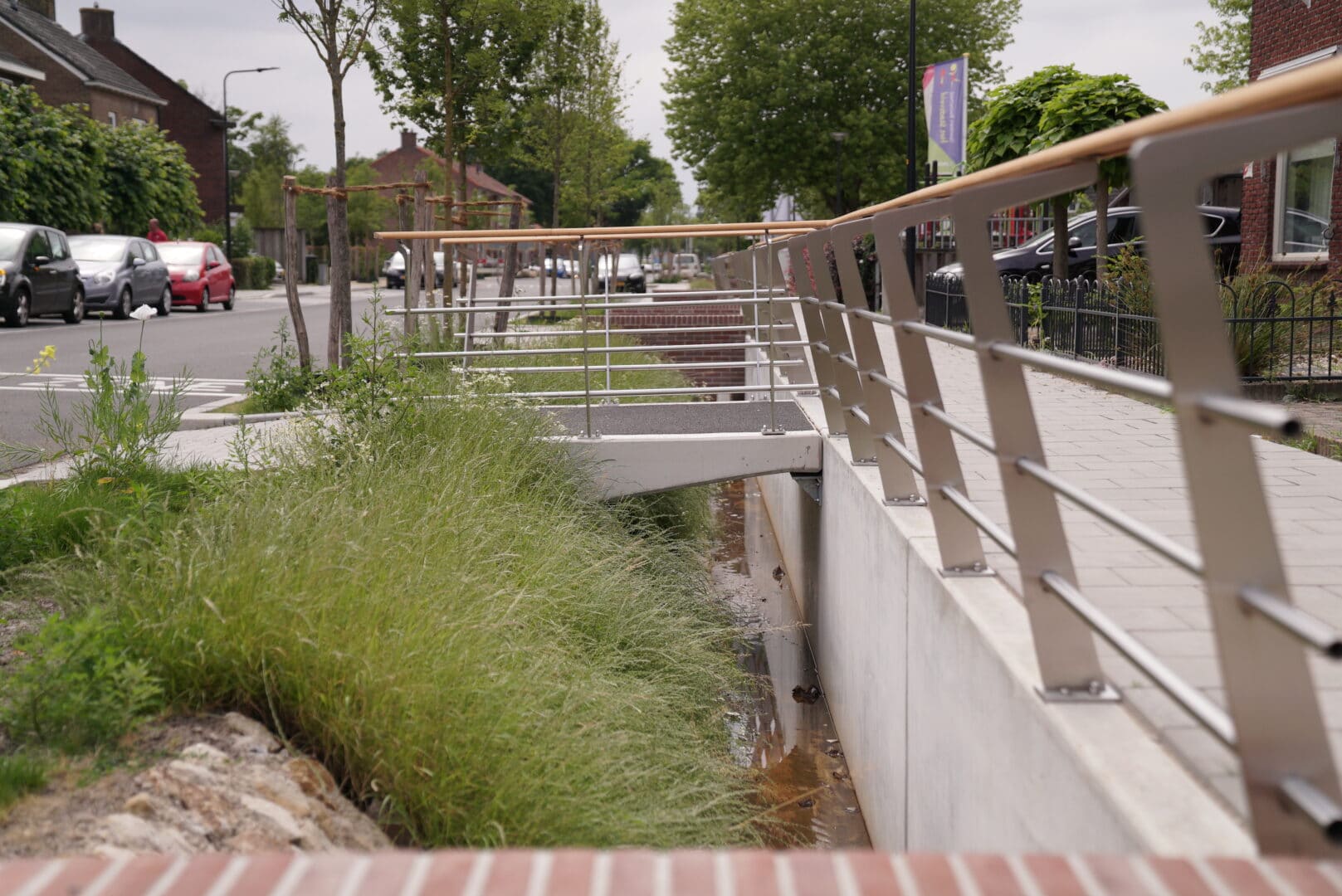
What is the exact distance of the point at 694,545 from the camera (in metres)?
9.14

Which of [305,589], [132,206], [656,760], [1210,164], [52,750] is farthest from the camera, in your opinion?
[132,206]

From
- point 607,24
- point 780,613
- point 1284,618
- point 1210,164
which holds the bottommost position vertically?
point 780,613

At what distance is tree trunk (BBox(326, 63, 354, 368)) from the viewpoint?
11156 millimetres

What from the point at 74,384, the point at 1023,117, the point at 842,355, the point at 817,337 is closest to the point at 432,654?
the point at 842,355

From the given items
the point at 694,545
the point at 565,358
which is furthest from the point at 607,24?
the point at 694,545

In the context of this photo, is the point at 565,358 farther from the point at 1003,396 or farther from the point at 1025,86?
the point at 1025,86

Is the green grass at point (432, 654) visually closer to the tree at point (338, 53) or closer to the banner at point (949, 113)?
the tree at point (338, 53)

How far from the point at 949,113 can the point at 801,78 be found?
15418mm

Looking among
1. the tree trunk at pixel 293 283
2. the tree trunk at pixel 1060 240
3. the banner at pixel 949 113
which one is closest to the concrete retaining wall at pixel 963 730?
the tree trunk at pixel 293 283

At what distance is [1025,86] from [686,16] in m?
21.0

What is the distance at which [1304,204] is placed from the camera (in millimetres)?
16672

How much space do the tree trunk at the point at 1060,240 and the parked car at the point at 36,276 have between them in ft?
48.5

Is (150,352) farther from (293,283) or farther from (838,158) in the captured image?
(838,158)

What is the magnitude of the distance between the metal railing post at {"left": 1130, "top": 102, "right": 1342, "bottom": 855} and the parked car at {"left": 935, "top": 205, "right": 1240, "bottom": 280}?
1850cm
